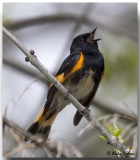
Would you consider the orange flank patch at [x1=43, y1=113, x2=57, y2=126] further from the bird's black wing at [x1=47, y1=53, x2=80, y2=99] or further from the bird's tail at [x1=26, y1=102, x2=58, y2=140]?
the bird's black wing at [x1=47, y1=53, x2=80, y2=99]

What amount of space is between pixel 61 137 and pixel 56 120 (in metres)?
0.14

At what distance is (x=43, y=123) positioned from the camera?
2.86m

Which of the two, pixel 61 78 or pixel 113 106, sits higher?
pixel 61 78

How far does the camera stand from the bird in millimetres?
2707

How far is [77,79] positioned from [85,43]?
0.37 meters

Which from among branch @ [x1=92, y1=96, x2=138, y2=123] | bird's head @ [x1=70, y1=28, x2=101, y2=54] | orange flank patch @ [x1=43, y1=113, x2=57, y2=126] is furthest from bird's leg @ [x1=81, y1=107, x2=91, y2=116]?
bird's head @ [x1=70, y1=28, x2=101, y2=54]

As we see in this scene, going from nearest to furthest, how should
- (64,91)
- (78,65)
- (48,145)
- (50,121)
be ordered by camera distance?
(64,91)
(78,65)
(48,145)
(50,121)

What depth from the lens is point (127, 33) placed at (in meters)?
3.02

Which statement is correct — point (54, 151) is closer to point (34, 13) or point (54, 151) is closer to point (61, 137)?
point (61, 137)

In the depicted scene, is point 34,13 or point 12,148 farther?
point 34,13

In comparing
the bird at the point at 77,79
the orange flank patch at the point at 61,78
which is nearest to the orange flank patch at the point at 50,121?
the bird at the point at 77,79

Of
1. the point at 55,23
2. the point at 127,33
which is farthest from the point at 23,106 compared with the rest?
the point at 127,33

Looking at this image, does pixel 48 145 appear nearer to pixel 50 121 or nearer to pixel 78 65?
pixel 50 121

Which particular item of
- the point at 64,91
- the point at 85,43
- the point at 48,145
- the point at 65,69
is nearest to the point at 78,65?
the point at 65,69
